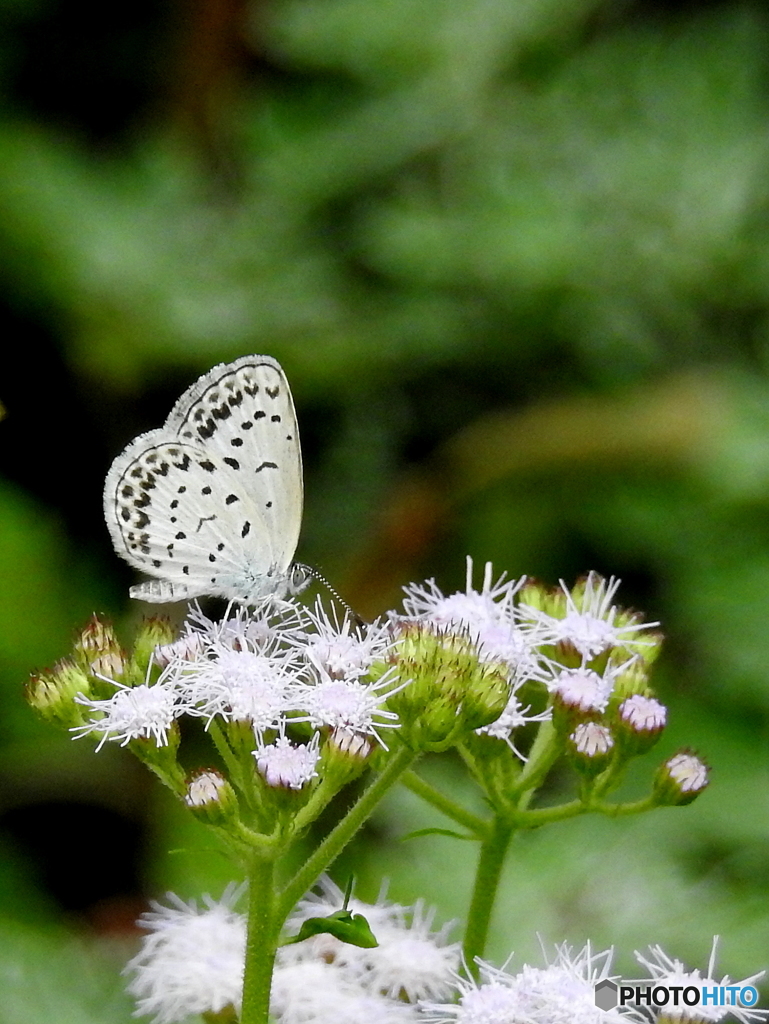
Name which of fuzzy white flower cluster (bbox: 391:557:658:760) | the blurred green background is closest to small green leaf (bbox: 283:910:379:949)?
fuzzy white flower cluster (bbox: 391:557:658:760)

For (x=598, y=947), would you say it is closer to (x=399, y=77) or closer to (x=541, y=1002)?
(x=541, y=1002)

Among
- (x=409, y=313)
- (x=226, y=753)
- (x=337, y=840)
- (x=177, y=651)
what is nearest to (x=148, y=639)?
(x=177, y=651)

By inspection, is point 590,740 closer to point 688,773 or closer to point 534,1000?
point 688,773

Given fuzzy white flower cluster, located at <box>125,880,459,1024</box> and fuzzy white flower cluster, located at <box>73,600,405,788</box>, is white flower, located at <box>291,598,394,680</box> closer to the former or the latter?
fuzzy white flower cluster, located at <box>73,600,405,788</box>

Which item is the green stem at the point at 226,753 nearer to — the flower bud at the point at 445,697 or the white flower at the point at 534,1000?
the flower bud at the point at 445,697

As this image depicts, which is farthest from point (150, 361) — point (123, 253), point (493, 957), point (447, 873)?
point (493, 957)
